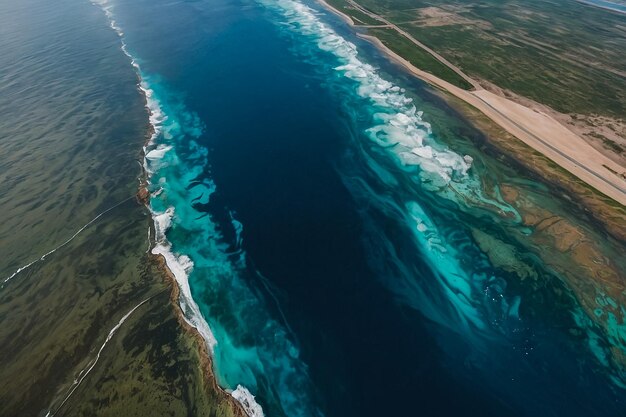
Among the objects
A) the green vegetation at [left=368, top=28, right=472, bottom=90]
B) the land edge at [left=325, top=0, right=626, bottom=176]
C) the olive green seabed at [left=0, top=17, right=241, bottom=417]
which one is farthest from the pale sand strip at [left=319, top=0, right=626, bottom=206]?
the olive green seabed at [left=0, top=17, right=241, bottom=417]

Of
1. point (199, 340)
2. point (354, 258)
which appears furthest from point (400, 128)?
point (199, 340)

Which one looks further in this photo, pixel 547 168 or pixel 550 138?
pixel 550 138

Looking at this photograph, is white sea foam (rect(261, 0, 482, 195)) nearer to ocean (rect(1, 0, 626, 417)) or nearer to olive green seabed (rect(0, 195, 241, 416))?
ocean (rect(1, 0, 626, 417))

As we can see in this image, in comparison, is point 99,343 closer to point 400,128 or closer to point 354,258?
point 354,258

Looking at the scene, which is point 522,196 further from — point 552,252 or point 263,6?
point 263,6

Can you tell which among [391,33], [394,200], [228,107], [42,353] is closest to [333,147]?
[394,200]

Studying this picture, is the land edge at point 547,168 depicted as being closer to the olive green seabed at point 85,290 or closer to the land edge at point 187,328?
the land edge at point 187,328
